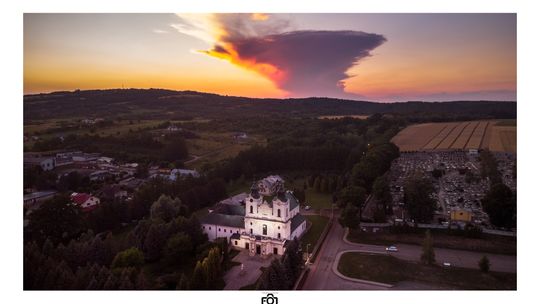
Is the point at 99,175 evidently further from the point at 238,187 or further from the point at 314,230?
the point at 314,230

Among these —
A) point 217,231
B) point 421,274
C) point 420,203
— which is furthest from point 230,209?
point 421,274

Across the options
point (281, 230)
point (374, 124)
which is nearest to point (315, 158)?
point (374, 124)

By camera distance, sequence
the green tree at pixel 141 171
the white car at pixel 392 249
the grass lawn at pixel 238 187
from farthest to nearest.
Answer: the grass lawn at pixel 238 187 < the green tree at pixel 141 171 < the white car at pixel 392 249

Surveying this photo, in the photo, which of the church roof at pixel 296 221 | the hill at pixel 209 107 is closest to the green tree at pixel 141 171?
the hill at pixel 209 107

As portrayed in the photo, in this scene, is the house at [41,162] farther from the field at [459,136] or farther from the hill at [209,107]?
the field at [459,136]

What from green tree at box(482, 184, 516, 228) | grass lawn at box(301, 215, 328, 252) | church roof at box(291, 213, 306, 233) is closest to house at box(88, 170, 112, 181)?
church roof at box(291, 213, 306, 233)

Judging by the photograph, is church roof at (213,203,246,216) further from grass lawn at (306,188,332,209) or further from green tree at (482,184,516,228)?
green tree at (482,184,516,228)
